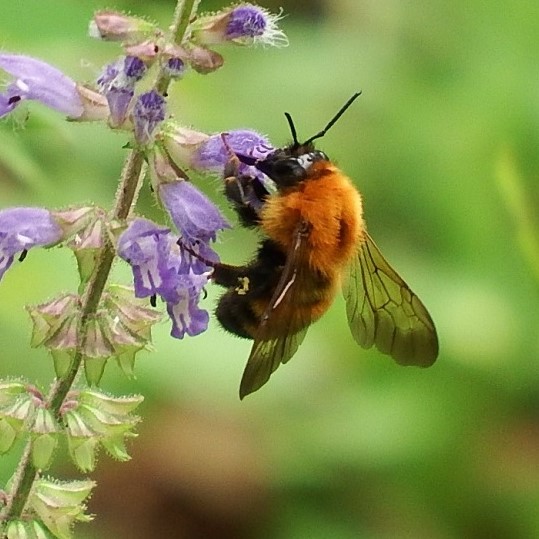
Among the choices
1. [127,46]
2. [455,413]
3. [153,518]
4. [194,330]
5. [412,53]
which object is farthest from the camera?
[412,53]

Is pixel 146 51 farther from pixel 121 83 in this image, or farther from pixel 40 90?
pixel 40 90

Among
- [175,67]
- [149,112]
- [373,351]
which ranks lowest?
[373,351]

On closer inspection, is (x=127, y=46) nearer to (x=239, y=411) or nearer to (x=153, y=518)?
(x=239, y=411)

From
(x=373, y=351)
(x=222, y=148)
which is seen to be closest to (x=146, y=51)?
(x=222, y=148)

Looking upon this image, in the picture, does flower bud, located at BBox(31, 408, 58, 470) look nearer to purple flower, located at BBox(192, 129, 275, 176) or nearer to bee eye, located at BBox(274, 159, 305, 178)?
purple flower, located at BBox(192, 129, 275, 176)

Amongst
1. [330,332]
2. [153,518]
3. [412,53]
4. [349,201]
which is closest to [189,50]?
[349,201]

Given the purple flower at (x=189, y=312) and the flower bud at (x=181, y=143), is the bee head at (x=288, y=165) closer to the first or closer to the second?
the flower bud at (x=181, y=143)

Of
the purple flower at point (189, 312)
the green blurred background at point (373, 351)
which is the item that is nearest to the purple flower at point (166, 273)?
the purple flower at point (189, 312)
